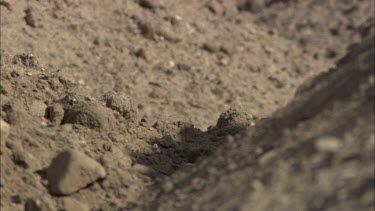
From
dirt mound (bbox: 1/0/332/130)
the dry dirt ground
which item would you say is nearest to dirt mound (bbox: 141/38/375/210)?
Result: the dry dirt ground

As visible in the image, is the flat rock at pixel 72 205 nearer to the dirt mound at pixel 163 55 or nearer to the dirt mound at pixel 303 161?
the dirt mound at pixel 303 161

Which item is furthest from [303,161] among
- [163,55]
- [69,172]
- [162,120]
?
[163,55]

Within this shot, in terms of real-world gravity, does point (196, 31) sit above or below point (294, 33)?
below

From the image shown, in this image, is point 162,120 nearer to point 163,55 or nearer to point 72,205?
point 72,205

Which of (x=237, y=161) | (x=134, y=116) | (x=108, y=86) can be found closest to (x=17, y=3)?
(x=108, y=86)

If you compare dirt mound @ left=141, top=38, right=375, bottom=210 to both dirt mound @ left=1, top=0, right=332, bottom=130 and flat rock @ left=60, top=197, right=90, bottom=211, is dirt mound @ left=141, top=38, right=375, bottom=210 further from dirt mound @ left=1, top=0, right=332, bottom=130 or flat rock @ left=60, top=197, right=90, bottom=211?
dirt mound @ left=1, top=0, right=332, bottom=130

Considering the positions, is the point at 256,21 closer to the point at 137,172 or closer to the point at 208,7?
the point at 208,7

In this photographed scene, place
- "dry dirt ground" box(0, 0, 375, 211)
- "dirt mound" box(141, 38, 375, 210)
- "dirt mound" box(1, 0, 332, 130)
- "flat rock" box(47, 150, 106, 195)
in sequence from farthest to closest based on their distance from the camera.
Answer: "dirt mound" box(1, 0, 332, 130) → "flat rock" box(47, 150, 106, 195) → "dry dirt ground" box(0, 0, 375, 211) → "dirt mound" box(141, 38, 375, 210)
